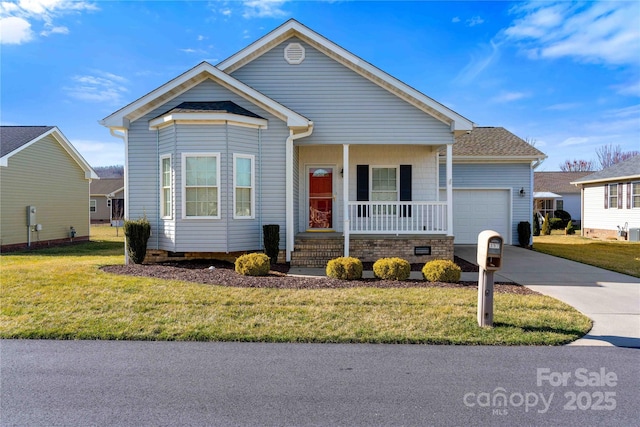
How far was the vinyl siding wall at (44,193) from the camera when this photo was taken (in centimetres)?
1563

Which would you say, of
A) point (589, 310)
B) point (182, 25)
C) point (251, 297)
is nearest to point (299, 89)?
point (182, 25)

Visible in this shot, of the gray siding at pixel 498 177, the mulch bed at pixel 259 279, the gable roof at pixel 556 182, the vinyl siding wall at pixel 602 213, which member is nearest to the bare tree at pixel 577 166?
the gable roof at pixel 556 182

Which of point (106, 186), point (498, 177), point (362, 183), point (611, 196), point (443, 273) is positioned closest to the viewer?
point (443, 273)

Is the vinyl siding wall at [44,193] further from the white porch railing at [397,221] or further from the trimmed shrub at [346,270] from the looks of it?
the trimmed shrub at [346,270]

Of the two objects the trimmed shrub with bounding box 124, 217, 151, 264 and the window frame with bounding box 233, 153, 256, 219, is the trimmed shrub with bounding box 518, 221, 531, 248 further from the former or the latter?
the trimmed shrub with bounding box 124, 217, 151, 264

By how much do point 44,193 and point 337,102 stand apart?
1530 centimetres

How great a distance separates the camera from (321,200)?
12.6 m

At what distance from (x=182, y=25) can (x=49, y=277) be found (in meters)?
7.96

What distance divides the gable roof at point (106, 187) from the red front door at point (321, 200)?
103 feet

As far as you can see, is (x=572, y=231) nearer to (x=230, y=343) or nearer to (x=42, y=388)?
(x=230, y=343)

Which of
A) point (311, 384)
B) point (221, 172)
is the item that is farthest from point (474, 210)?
point (311, 384)

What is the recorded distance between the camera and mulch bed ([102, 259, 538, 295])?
7715mm

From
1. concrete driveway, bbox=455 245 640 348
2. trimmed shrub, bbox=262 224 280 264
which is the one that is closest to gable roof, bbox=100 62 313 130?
trimmed shrub, bbox=262 224 280 264

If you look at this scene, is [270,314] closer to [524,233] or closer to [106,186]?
[524,233]
